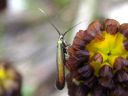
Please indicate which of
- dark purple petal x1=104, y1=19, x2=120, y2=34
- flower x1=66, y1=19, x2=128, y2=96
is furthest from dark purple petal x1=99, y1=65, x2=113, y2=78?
dark purple petal x1=104, y1=19, x2=120, y2=34

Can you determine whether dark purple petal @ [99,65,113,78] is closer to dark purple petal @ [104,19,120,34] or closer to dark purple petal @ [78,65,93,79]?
dark purple petal @ [78,65,93,79]

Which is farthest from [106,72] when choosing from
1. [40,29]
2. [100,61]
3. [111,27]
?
[40,29]

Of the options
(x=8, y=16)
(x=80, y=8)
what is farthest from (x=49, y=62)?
(x=8, y=16)

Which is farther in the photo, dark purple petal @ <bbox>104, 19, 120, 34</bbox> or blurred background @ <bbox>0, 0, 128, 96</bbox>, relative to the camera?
blurred background @ <bbox>0, 0, 128, 96</bbox>

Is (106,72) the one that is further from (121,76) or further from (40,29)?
(40,29)

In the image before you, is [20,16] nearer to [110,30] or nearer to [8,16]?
[8,16]

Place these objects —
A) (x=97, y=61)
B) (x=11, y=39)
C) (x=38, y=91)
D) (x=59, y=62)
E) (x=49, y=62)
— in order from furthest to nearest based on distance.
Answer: (x=11, y=39), (x=49, y=62), (x=38, y=91), (x=59, y=62), (x=97, y=61)
